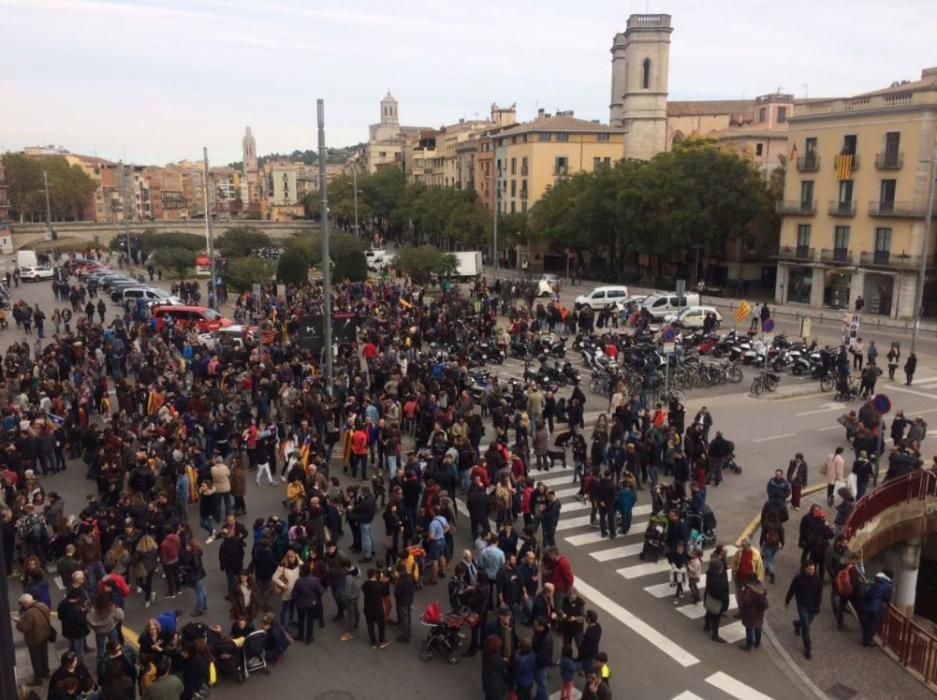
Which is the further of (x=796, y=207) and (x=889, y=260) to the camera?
(x=796, y=207)

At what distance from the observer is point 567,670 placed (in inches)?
410

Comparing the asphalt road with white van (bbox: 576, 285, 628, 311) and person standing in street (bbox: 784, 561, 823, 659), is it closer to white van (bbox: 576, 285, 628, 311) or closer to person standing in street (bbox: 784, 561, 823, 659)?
person standing in street (bbox: 784, 561, 823, 659)

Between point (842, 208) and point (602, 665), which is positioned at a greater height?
point (842, 208)

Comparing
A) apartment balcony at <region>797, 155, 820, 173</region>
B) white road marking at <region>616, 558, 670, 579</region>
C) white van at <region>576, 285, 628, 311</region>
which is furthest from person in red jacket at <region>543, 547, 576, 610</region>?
apartment balcony at <region>797, 155, 820, 173</region>

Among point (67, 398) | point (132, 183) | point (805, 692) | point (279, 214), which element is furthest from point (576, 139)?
point (132, 183)

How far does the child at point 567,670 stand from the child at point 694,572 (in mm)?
3521

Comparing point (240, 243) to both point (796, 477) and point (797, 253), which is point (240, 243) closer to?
point (797, 253)

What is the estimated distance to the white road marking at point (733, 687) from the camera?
10.9 metres

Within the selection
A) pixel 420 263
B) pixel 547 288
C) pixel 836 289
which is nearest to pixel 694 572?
pixel 547 288

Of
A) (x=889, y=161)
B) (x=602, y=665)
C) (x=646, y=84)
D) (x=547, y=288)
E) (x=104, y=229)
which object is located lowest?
(x=602, y=665)

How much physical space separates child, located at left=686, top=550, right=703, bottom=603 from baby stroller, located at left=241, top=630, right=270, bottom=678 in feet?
22.0

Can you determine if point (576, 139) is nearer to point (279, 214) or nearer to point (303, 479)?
point (303, 479)

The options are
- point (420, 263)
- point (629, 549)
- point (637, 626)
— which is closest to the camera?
point (637, 626)

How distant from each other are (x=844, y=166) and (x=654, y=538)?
41502 millimetres
